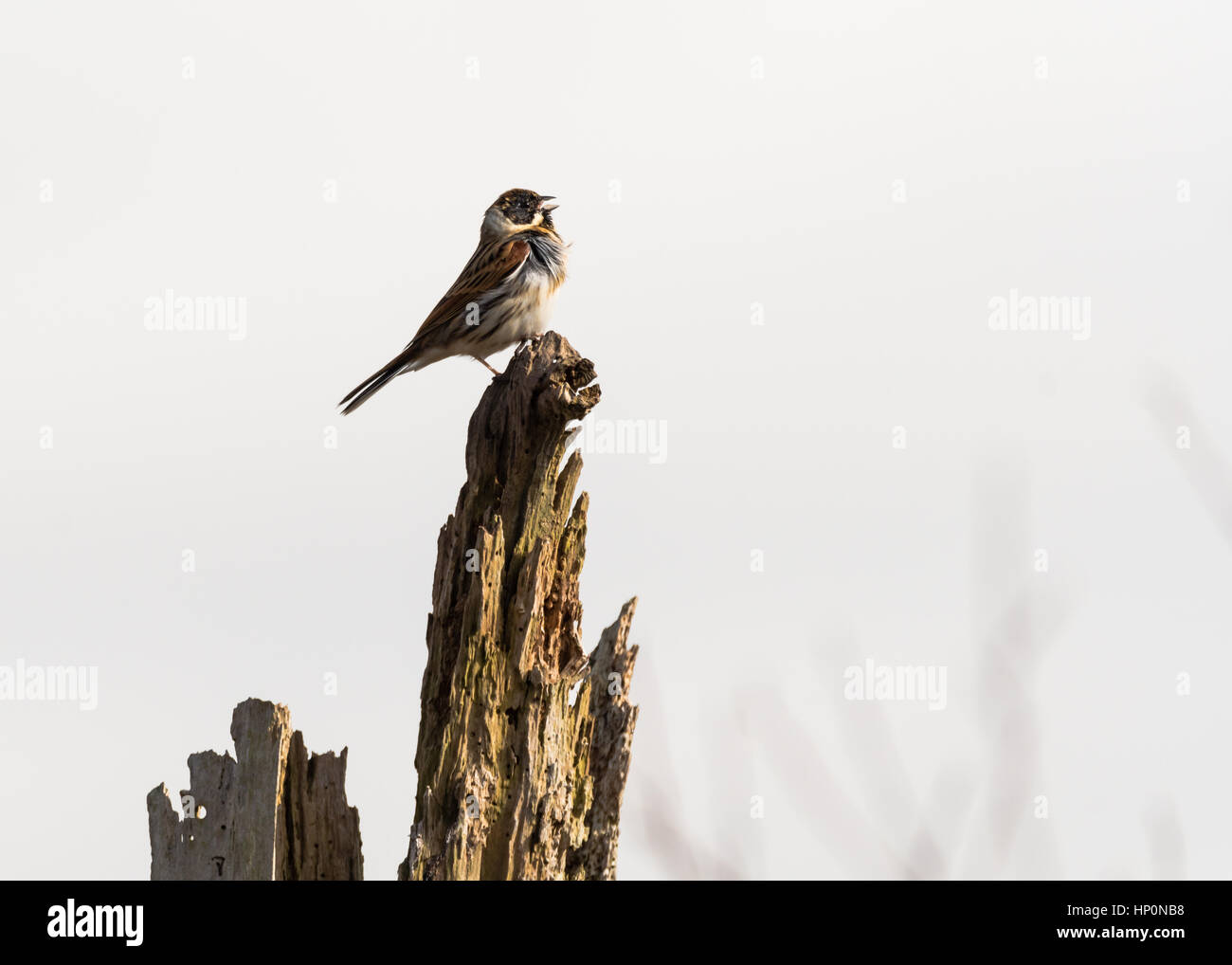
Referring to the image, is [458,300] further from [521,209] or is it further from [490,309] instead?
→ [521,209]

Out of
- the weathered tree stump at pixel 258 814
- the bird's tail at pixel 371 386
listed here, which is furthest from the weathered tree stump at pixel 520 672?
the bird's tail at pixel 371 386

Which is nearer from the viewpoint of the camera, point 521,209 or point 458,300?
point 458,300

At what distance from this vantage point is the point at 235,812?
6.71m

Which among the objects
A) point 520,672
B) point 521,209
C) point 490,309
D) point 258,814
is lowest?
point 258,814

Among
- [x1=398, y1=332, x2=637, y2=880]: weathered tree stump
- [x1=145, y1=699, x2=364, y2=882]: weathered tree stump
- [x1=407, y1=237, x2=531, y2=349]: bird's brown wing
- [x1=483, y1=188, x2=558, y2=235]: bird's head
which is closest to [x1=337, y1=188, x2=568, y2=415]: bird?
[x1=407, y1=237, x2=531, y2=349]: bird's brown wing

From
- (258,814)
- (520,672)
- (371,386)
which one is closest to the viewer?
(258,814)

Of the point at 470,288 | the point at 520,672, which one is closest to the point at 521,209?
the point at 470,288

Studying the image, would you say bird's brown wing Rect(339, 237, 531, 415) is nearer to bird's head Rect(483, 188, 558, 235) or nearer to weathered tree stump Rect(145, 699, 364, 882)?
bird's head Rect(483, 188, 558, 235)

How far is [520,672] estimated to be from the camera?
707 centimetres

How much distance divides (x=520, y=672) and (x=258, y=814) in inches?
53.2

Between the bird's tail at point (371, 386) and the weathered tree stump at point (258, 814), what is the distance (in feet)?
15.2

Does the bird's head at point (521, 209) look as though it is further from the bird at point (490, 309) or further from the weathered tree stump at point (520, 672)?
the weathered tree stump at point (520, 672)
